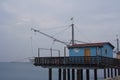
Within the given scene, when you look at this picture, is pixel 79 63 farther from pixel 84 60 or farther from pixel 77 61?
pixel 84 60

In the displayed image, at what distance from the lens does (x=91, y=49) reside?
123 ft

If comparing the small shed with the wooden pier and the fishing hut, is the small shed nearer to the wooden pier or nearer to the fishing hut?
the fishing hut

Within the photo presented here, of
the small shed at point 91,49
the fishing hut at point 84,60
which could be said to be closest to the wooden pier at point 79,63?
the fishing hut at point 84,60

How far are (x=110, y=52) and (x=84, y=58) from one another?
7.49m

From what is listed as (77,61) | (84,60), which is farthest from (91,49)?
(77,61)

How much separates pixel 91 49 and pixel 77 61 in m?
2.78

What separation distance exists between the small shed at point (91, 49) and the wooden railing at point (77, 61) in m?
1.45

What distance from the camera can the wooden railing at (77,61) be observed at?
114ft

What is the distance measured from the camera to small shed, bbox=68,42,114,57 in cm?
3725

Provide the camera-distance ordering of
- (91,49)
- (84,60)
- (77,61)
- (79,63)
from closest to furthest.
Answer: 1. (84,60)
2. (79,63)
3. (77,61)
4. (91,49)

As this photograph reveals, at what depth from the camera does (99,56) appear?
115 feet

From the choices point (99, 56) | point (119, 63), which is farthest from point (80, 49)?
point (119, 63)

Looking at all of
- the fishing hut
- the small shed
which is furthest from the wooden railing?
the small shed

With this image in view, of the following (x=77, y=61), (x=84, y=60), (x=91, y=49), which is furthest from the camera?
(x=91, y=49)
